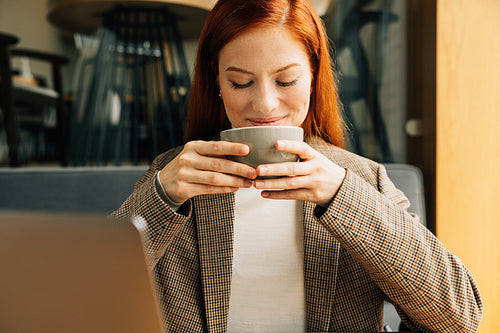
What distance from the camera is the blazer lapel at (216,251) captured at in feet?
2.27

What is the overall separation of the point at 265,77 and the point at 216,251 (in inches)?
13.0

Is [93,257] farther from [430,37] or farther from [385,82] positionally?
[385,82]

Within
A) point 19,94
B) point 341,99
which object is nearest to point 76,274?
point 341,99

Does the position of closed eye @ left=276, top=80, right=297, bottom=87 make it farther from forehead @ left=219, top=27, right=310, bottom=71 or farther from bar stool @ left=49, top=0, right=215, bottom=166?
bar stool @ left=49, top=0, right=215, bottom=166

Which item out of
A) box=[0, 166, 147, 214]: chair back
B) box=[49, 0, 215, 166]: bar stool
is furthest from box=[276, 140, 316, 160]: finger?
box=[49, 0, 215, 166]: bar stool

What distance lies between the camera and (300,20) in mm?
743

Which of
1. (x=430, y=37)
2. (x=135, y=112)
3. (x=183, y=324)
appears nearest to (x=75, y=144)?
(x=135, y=112)

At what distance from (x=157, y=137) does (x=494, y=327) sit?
1.48 meters

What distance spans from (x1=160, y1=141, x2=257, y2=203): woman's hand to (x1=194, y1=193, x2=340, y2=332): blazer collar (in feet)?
0.51

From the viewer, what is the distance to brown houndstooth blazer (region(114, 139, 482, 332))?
0.56m

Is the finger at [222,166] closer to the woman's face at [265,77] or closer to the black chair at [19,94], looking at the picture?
the woman's face at [265,77]

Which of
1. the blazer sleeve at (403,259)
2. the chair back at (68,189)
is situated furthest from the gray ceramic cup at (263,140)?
the chair back at (68,189)

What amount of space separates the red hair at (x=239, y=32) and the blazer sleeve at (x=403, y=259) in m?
0.32

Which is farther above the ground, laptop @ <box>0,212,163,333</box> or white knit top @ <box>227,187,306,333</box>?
laptop @ <box>0,212,163,333</box>
